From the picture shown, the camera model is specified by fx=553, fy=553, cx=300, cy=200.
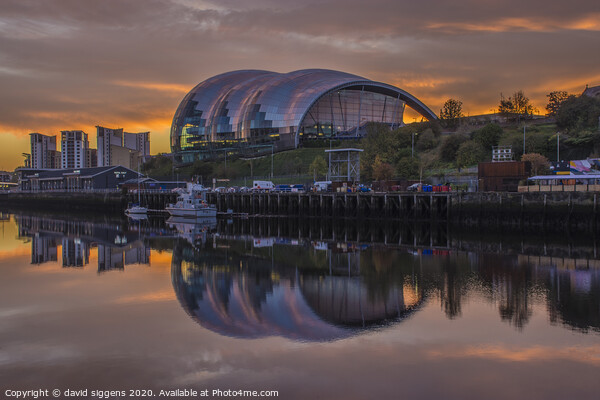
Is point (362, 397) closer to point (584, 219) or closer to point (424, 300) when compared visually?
point (424, 300)

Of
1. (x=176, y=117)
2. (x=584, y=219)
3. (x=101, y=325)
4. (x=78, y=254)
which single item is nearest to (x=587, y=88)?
(x=584, y=219)

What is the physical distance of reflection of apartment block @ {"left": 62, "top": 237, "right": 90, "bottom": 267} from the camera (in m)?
29.3

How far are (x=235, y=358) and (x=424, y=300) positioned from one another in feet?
26.1

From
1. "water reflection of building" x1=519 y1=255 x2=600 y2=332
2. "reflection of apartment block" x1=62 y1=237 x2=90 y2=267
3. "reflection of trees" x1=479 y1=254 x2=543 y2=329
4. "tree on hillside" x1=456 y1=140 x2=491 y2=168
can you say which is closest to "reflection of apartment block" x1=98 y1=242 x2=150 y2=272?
"reflection of apartment block" x1=62 y1=237 x2=90 y2=267

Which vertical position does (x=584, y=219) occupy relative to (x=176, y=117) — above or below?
below

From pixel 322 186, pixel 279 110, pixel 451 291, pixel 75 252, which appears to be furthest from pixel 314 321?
pixel 279 110

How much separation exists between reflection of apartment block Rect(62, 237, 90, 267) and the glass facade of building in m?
56.8

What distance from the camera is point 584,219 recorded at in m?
37.6

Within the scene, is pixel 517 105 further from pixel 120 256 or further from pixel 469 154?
pixel 120 256

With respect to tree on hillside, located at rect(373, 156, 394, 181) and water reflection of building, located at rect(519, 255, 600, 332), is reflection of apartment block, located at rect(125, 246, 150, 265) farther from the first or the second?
tree on hillside, located at rect(373, 156, 394, 181)

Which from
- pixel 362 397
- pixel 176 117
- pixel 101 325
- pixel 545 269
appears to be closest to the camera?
pixel 362 397

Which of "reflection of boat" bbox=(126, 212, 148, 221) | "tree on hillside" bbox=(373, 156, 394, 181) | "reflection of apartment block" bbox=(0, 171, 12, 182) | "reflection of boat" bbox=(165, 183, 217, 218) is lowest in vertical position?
"reflection of boat" bbox=(126, 212, 148, 221)

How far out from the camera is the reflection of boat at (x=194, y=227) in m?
39.4

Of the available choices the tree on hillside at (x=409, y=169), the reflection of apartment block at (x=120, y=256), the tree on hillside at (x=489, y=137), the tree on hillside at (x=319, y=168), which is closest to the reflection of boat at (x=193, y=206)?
the tree on hillside at (x=319, y=168)
